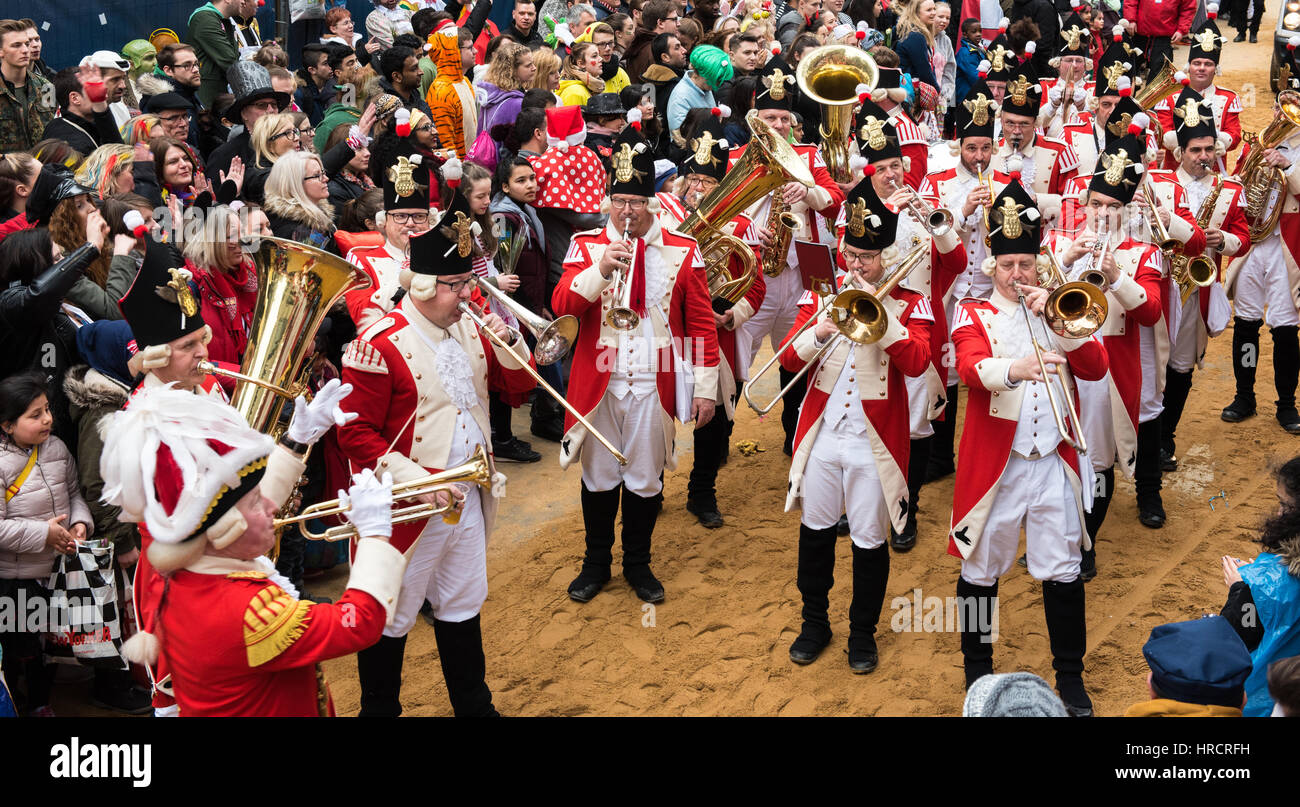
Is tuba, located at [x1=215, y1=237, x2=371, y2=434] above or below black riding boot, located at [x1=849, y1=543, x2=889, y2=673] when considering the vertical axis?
above

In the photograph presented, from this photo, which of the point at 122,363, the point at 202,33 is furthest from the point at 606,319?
the point at 202,33

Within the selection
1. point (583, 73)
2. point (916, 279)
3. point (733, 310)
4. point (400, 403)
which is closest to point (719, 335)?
point (733, 310)

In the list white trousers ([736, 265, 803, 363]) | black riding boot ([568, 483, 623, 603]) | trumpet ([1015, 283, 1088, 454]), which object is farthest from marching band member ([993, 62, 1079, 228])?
black riding boot ([568, 483, 623, 603])

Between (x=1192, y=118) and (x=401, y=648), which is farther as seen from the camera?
(x=1192, y=118)

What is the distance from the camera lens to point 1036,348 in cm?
561

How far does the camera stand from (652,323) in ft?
22.9

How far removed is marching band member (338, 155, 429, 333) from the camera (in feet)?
20.4

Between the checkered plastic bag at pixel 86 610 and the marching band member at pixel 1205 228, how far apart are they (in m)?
6.76

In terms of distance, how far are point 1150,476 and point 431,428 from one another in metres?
5.03

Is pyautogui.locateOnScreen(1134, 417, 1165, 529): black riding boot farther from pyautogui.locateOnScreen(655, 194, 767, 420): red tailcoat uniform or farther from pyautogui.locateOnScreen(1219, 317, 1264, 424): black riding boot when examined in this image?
pyautogui.locateOnScreen(655, 194, 767, 420): red tailcoat uniform

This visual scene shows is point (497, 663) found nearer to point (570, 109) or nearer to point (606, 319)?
point (606, 319)

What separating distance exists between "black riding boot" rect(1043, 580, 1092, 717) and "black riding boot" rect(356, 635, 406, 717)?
3.10 metres

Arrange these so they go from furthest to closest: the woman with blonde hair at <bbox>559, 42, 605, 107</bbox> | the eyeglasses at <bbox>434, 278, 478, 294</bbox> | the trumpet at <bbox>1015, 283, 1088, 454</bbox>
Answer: the woman with blonde hair at <bbox>559, 42, 605, 107</bbox>
the trumpet at <bbox>1015, 283, 1088, 454</bbox>
the eyeglasses at <bbox>434, 278, 478, 294</bbox>

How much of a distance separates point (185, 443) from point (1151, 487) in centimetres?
648
